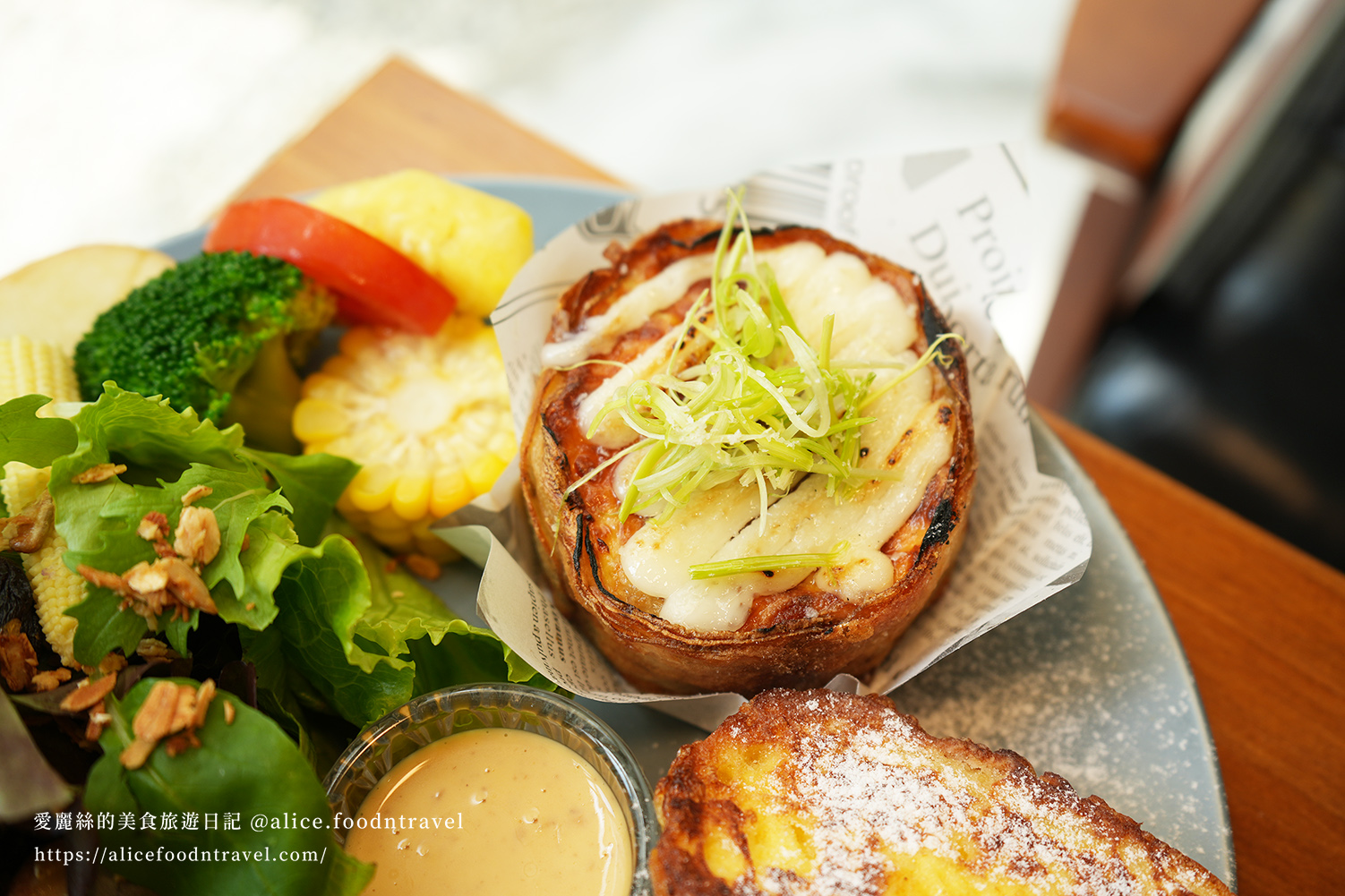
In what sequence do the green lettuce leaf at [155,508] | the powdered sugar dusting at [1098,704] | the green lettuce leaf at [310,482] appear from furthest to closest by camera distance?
the green lettuce leaf at [310,482], the powdered sugar dusting at [1098,704], the green lettuce leaf at [155,508]

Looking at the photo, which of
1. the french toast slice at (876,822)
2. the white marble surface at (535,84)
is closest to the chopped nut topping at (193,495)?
the french toast slice at (876,822)

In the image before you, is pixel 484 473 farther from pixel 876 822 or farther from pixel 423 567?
pixel 876 822

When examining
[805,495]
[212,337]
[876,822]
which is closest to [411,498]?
[212,337]

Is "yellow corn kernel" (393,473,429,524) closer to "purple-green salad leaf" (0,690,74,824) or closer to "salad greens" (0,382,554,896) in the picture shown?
"salad greens" (0,382,554,896)

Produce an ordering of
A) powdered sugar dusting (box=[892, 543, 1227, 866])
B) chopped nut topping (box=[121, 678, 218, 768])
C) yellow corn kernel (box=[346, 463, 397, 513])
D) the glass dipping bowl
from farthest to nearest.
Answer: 1. yellow corn kernel (box=[346, 463, 397, 513])
2. powdered sugar dusting (box=[892, 543, 1227, 866])
3. the glass dipping bowl
4. chopped nut topping (box=[121, 678, 218, 768])

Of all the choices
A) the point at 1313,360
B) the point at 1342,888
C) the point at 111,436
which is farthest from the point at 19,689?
the point at 1313,360

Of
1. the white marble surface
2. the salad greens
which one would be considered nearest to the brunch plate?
the salad greens

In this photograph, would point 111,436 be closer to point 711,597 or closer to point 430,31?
point 711,597

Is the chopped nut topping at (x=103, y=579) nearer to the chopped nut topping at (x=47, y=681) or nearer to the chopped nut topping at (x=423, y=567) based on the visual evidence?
the chopped nut topping at (x=47, y=681)
